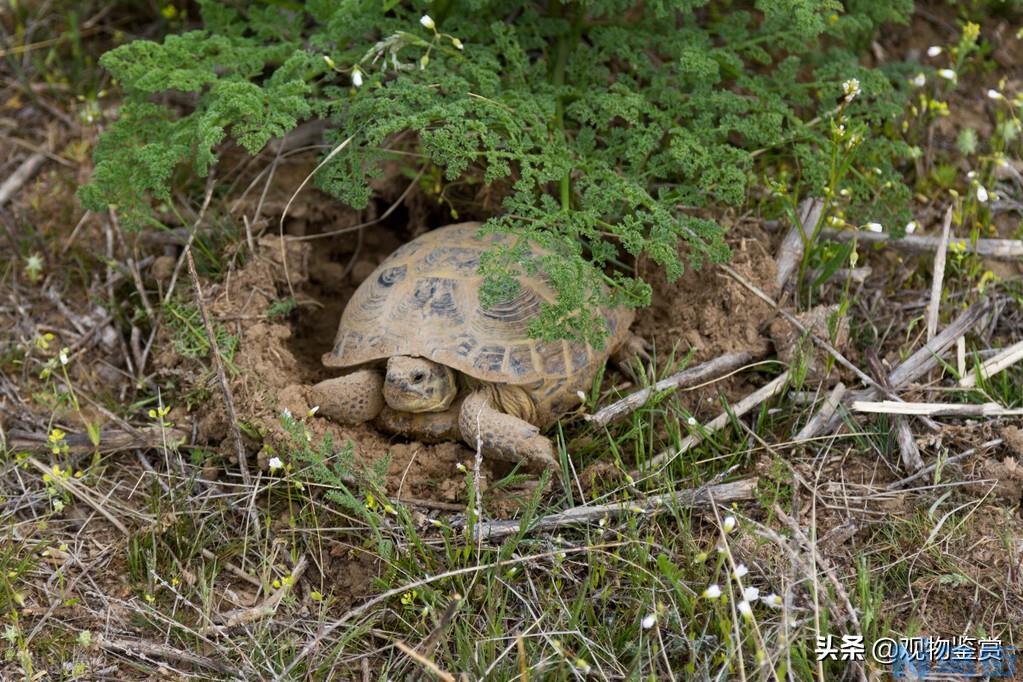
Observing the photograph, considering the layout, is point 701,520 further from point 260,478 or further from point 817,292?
point 260,478

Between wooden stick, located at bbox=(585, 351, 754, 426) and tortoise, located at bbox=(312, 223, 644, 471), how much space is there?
0.18 metres

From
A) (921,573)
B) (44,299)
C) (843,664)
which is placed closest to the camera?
(843,664)

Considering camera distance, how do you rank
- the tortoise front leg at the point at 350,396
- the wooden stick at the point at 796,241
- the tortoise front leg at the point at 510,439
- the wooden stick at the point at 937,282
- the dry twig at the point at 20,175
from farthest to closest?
the dry twig at the point at 20,175 → the wooden stick at the point at 796,241 → the wooden stick at the point at 937,282 → the tortoise front leg at the point at 350,396 → the tortoise front leg at the point at 510,439

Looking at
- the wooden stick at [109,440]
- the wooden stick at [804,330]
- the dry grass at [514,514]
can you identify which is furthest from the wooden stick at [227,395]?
the wooden stick at [804,330]

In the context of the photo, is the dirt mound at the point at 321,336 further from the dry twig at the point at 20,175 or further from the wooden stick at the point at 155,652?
the dry twig at the point at 20,175

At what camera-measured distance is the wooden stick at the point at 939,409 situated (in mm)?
3320

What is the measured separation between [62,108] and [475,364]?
2.86 m

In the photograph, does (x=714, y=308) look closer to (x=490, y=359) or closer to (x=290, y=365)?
(x=490, y=359)

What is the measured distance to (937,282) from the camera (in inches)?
146

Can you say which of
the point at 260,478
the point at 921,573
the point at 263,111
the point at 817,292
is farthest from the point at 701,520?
the point at 263,111

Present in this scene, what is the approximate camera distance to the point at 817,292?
3.88m

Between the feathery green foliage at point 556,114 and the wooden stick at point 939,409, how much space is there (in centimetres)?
74

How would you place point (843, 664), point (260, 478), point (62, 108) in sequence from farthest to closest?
point (62, 108), point (260, 478), point (843, 664)

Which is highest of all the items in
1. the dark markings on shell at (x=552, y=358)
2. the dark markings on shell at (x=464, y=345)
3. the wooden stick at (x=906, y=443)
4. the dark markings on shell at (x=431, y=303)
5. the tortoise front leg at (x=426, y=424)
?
the dark markings on shell at (x=431, y=303)
